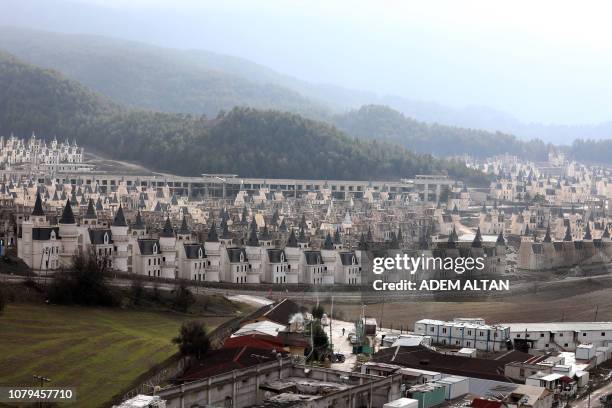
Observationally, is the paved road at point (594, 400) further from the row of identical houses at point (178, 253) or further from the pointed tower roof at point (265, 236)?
the pointed tower roof at point (265, 236)

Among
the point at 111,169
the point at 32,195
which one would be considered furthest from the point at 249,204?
the point at 111,169

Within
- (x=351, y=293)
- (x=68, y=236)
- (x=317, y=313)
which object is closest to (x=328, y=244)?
(x=351, y=293)

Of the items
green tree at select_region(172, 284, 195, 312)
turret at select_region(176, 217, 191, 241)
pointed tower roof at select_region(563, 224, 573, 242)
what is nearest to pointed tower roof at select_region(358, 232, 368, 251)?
turret at select_region(176, 217, 191, 241)

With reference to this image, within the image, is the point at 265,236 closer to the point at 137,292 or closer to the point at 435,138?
the point at 137,292

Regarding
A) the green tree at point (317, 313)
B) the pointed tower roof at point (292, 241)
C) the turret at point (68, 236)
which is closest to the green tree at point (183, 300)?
the green tree at point (317, 313)

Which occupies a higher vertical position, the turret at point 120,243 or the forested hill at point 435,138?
the forested hill at point 435,138

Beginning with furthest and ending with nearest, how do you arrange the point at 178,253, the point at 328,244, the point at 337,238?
the point at 337,238, the point at 328,244, the point at 178,253

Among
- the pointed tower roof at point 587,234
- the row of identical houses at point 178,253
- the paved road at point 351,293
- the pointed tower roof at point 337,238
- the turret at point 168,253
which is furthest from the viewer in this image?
the pointed tower roof at point 587,234
